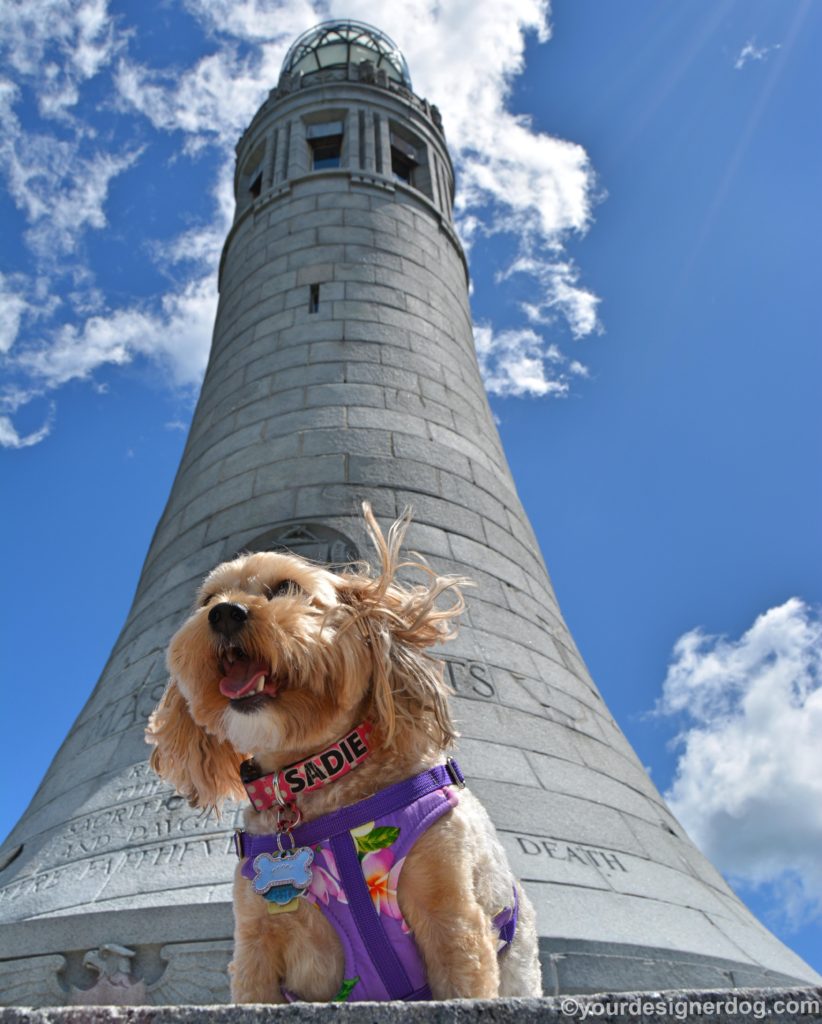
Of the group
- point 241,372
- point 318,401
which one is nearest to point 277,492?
point 318,401

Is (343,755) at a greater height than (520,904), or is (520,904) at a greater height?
(343,755)

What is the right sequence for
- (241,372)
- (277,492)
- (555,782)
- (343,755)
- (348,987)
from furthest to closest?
(241,372) → (277,492) → (555,782) → (343,755) → (348,987)

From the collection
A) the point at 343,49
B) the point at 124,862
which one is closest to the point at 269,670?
the point at 124,862

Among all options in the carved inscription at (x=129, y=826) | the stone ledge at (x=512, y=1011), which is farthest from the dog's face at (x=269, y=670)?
the carved inscription at (x=129, y=826)

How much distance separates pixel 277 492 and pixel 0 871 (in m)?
4.36

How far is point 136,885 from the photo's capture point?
5.42 metres

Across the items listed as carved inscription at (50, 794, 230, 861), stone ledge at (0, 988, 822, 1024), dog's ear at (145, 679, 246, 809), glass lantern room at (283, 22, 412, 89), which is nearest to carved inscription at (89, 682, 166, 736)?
carved inscription at (50, 794, 230, 861)

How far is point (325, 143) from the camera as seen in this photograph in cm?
1575

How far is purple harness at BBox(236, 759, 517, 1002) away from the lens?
2.54 meters

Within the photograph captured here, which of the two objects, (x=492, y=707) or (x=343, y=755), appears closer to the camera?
(x=343, y=755)

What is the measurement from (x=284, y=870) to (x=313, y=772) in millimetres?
338

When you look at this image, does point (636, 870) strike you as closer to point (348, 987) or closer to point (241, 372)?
point (348, 987)

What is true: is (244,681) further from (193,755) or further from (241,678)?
(193,755)

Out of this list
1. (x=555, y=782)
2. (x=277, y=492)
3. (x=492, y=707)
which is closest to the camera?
(x=555, y=782)
